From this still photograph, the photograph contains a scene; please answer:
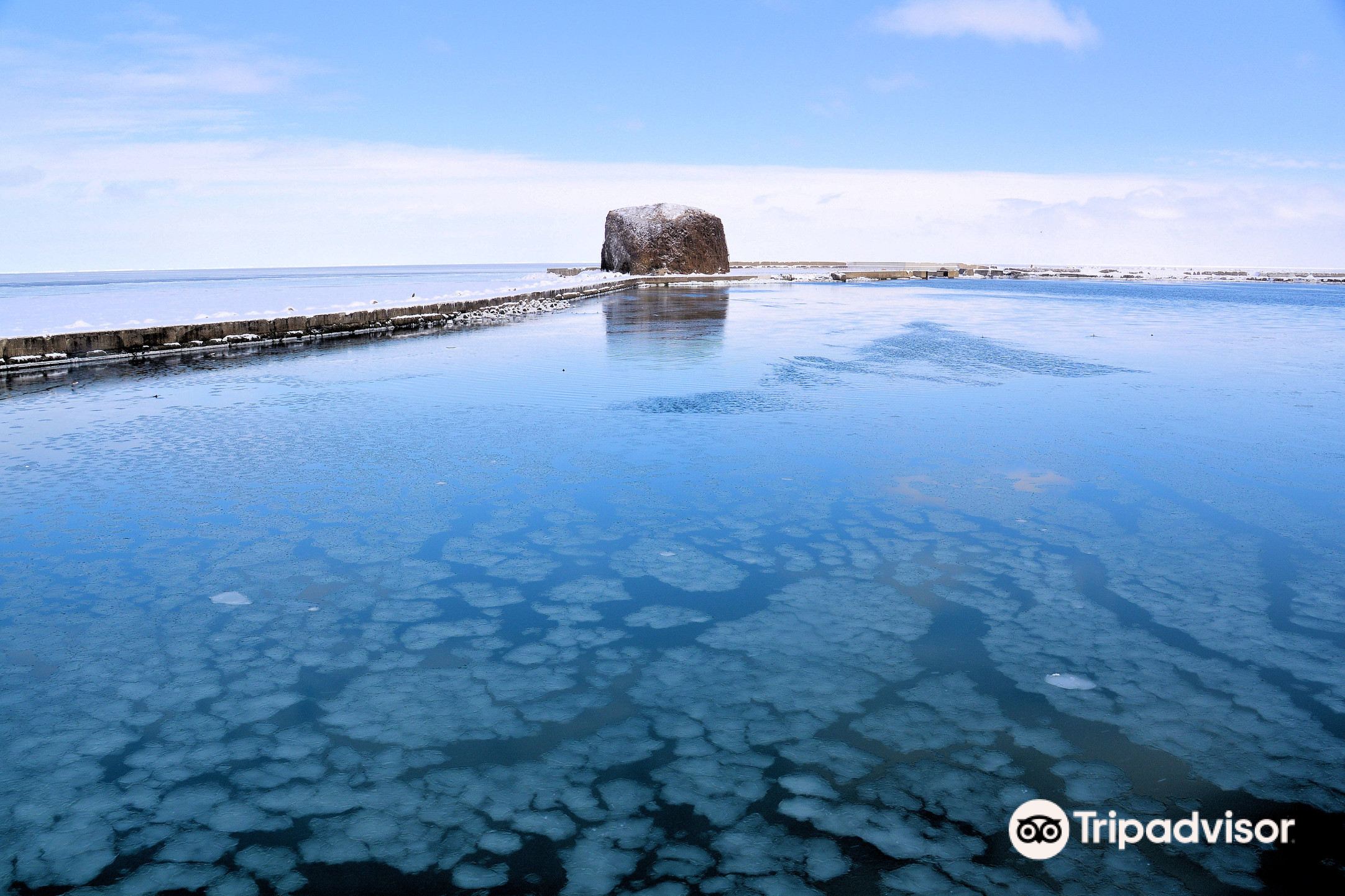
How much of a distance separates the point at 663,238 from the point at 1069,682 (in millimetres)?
54750

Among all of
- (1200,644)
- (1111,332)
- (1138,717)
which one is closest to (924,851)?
(1138,717)

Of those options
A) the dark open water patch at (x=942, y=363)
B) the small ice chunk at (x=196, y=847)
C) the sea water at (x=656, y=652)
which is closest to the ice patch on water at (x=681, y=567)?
the sea water at (x=656, y=652)

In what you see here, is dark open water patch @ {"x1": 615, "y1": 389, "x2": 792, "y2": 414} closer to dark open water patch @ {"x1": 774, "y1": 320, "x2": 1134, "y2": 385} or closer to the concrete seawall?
dark open water patch @ {"x1": 774, "y1": 320, "x2": 1134, "y2": 385}

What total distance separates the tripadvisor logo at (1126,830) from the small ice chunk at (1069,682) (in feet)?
2.95

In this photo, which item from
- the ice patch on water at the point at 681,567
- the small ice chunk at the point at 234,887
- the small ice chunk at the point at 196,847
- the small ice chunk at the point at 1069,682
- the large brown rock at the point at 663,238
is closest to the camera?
the small ice chunk at the point at 234,887

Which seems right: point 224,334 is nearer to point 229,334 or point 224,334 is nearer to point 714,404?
point 229,334

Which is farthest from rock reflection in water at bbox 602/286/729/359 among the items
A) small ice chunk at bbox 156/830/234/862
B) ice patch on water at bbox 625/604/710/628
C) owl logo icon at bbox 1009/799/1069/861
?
small ice chunk at bbox 156/830/234/862

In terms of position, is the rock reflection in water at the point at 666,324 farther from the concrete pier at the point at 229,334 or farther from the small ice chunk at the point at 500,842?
the small ice chunk at the point at 500,842

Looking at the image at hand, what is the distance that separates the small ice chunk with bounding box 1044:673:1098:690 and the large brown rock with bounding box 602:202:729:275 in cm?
5436

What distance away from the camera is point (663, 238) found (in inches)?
2224

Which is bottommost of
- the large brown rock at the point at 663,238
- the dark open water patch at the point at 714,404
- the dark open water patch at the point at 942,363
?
the dark open water patch at the point at 714,404

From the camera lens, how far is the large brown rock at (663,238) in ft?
185

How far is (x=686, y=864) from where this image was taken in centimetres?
278

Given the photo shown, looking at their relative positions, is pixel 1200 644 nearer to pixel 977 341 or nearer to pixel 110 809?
pixel 110 809
